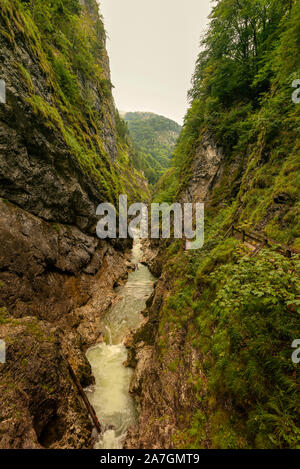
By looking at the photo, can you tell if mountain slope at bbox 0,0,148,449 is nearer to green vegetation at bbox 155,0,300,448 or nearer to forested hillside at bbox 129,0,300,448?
forested hillside at bbox 129,0,300,448

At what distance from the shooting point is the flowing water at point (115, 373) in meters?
7.43

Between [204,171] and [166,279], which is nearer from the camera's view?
[166,279]

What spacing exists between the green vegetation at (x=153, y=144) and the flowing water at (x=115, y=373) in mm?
64218

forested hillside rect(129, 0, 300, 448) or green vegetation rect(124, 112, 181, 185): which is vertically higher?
green vegetation rect(124, 112, 181, 185)

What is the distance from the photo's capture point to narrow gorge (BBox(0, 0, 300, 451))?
13.4ft

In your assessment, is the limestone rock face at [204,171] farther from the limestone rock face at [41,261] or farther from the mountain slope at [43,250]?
the limestone rock face at [41,261]

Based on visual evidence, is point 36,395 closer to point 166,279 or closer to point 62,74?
point 166,279

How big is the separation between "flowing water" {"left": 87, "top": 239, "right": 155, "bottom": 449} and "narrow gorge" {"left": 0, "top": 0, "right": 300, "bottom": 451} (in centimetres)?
7

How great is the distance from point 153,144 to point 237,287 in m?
135

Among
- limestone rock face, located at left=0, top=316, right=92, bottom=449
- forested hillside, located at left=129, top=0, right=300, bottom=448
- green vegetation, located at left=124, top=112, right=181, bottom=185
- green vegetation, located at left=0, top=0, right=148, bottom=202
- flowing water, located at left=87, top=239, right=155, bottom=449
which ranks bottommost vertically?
flowing water, located at left=87, top=239, right=155, bottom=449

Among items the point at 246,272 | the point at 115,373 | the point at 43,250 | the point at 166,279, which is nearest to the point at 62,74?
the point at 43,250

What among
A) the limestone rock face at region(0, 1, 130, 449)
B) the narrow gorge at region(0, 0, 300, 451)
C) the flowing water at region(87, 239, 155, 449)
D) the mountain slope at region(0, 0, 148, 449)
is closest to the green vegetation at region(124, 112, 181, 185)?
the narrow gorge at region(0, 0, 300, 451)

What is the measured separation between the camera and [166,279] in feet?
41.5
